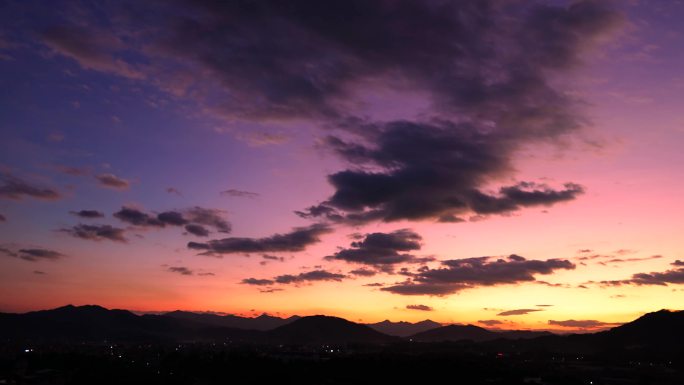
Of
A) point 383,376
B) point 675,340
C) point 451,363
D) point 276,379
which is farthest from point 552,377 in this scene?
point 675,340

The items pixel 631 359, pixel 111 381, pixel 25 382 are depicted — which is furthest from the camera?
pixel 631 359

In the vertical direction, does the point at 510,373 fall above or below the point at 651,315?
below

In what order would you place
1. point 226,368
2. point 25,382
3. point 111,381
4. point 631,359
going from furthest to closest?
point 631,359 → point 226,368 → point 111,381 → point 25,382

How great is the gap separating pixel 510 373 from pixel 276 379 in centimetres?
4530

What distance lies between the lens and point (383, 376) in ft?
339

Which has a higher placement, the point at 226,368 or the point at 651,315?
the point at 651,315

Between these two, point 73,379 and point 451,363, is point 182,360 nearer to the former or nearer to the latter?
point 73,379

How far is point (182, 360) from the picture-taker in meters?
134

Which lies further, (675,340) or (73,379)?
(675,340)

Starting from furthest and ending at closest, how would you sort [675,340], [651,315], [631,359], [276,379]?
1. [651,315]
2. [675,340]
3. [631,359]
4. [276,379]

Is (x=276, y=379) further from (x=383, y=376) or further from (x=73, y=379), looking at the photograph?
(x=73, y=379)

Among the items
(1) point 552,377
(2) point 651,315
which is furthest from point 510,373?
(2) point 651,315

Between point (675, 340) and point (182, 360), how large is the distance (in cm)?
13284

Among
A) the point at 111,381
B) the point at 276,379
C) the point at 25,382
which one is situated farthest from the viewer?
the point at 276,379
